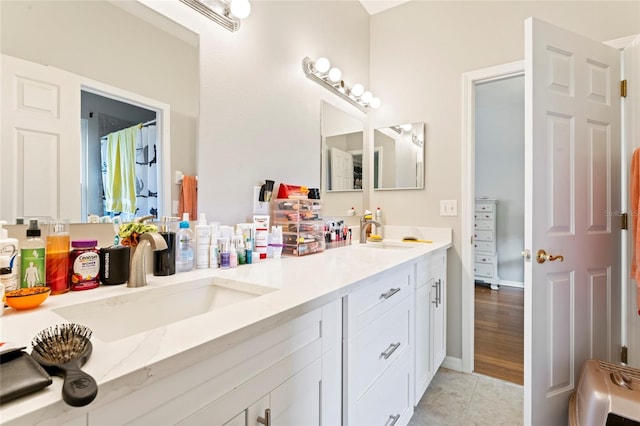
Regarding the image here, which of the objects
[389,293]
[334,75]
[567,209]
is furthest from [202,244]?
[567,209]

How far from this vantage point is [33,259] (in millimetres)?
754

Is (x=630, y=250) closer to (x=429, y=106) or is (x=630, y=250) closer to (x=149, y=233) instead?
(x=429, y=106)

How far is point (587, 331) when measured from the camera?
1538 mm

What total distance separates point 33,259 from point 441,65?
253 centimetres

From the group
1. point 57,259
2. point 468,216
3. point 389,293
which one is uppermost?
point 468,216

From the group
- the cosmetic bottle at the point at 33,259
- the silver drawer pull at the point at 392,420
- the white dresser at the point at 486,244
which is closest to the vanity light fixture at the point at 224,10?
the cosmetic bottle at the point at 33,259

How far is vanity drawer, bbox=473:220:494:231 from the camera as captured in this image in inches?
172

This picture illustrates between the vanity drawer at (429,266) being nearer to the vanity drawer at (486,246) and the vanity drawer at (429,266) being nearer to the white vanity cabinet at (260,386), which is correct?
the white vanity cabinet at (260,386)

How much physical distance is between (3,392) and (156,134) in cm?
92

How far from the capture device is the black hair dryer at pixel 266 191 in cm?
148

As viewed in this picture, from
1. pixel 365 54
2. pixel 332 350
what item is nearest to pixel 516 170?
pixel 365 54

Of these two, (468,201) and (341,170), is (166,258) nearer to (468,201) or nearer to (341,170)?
(341,170)

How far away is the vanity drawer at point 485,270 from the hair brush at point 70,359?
480 cm

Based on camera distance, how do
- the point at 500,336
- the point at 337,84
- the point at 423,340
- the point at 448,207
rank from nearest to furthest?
the point at 423,340, the point at 337,84, the point at 448,207, the point at 500,336
